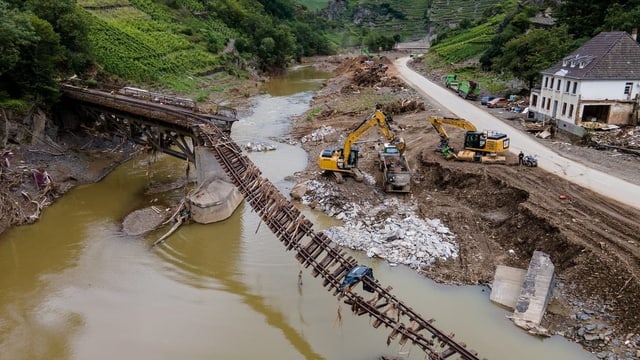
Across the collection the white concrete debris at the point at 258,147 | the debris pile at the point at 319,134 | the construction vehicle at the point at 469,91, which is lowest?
the white concrete debris at the point at 258,147

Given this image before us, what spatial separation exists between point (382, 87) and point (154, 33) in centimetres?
3569

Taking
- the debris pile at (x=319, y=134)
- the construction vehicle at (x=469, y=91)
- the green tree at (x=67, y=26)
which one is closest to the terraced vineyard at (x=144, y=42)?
the green tree at (x=67, y=26)

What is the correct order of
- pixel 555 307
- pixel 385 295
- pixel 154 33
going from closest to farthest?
pixel 385 295 < pixel 555 307 < pixel 154 33

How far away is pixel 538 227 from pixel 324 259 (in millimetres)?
12141

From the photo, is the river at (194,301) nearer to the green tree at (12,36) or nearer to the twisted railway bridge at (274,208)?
the twisted railway bridge at (274,208)

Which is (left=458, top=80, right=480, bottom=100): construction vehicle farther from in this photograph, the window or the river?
the river

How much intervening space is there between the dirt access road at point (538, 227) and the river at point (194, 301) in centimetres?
152

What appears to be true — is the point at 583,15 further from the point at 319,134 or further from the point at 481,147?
the point at 319,134

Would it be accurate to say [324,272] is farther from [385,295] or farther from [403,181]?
[403,181]

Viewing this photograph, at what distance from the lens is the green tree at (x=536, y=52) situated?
48.7 meters

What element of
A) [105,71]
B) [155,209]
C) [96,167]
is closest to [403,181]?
[155,209]

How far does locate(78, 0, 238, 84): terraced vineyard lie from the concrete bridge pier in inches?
1105

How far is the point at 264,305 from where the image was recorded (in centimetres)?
2100

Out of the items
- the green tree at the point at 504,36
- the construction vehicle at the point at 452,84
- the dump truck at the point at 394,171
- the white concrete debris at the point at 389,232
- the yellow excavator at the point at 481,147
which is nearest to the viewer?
the white concrete debris at the point at 389,232
